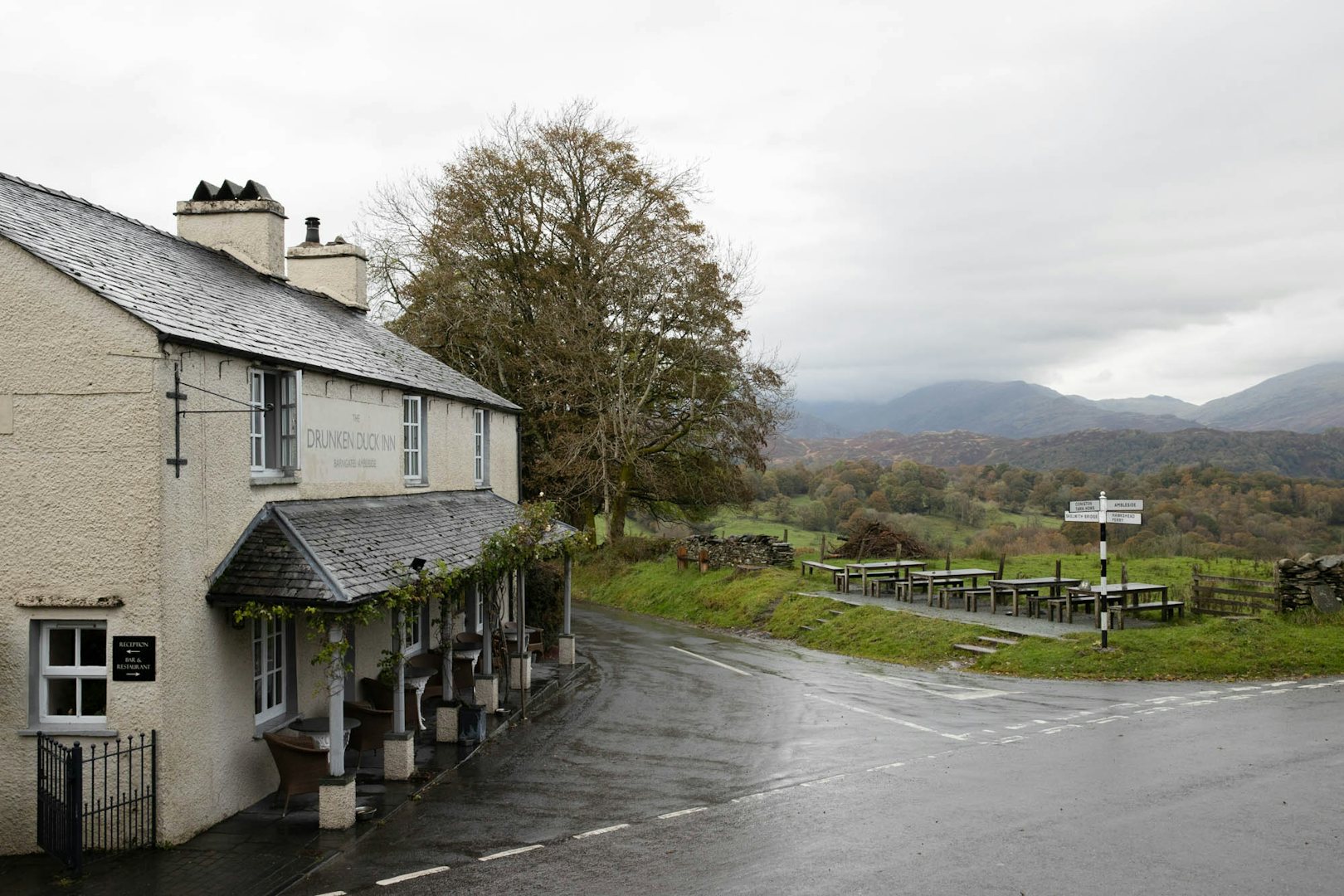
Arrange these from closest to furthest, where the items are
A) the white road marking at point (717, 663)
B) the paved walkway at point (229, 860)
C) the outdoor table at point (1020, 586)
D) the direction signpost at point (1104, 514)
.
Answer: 1. the paved walkway at point (229, 860)
2. the direction signpost at point (1104, 514)
3. the white road marking at point (717, 663)
4. the outdoor table at point (1020, 586)

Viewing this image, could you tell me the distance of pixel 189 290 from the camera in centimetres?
1182

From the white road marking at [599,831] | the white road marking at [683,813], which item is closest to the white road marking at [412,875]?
the white road marking at [599,831]

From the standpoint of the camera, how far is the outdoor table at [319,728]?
36.4 ft

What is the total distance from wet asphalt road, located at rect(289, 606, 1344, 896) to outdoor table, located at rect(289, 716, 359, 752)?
4.33ft

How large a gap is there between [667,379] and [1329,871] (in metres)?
27.6

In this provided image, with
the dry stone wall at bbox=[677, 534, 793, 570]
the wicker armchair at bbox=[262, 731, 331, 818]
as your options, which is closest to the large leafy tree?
the dry stone wall at bbox=[677, 534, 793, 570]

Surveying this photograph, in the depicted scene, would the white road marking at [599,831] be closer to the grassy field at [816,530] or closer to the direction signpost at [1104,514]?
the direction signpost at [1104,514]

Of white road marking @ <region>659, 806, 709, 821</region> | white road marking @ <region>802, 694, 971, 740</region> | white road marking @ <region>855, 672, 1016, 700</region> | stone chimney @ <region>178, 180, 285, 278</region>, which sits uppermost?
stone chimney @ <region>178, 180, 285, 278</region>

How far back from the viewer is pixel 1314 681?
17031 millimetres

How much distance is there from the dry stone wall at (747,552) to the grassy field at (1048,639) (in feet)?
3.00

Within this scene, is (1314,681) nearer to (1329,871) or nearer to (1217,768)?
(1217,768)

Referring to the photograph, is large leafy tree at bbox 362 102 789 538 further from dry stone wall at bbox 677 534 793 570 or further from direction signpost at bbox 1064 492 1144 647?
direction signpost at bbox 1064 492 1144 647

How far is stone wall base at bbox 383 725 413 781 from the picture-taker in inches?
461

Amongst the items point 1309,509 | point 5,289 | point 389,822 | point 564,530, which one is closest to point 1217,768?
point 389,822
